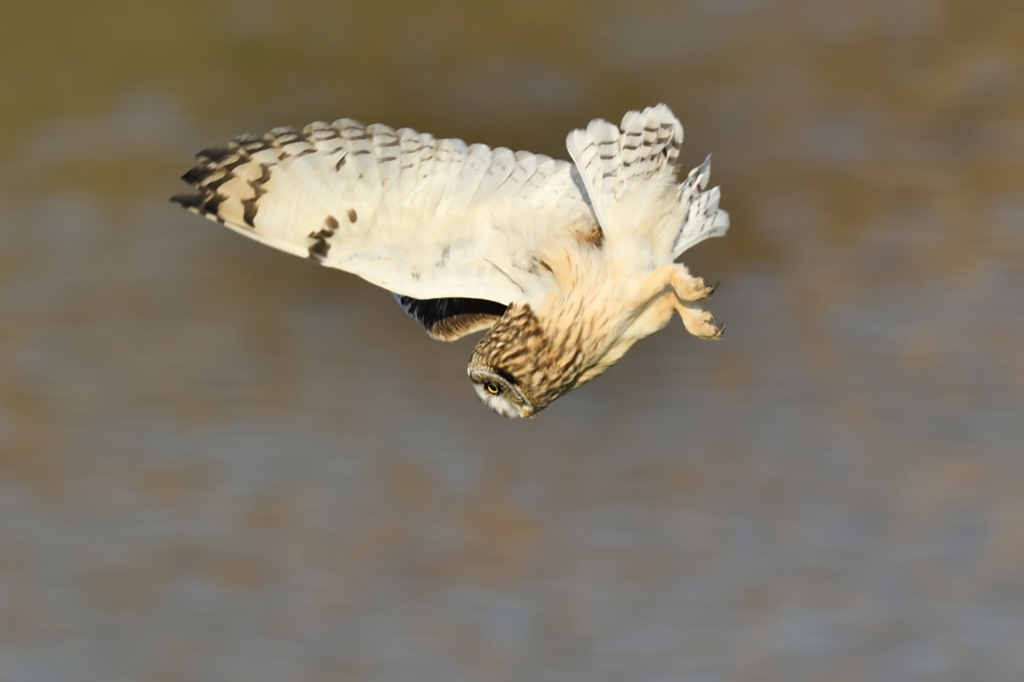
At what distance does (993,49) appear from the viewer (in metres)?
4.22

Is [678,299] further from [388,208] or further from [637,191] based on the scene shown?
[388,208]

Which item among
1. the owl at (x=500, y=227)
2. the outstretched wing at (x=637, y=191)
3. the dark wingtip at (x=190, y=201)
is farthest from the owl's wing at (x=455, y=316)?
the dark wingtip at (x=190, y=201)

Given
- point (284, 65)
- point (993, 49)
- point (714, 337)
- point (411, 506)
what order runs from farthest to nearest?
point (284, 65)
point (993, 49)
point (411, 506)
point (714, 337)

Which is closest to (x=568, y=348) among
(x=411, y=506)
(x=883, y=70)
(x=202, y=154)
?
(x=202, y=154)

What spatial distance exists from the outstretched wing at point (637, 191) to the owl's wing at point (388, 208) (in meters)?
0.12

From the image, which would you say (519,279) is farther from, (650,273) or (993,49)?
(993,49)

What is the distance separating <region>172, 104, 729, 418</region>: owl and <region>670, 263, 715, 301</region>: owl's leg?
11mm

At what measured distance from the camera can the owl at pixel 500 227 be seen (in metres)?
2.83

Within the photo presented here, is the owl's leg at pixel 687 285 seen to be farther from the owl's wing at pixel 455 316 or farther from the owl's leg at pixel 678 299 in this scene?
the owl's wing at pixel 455 316

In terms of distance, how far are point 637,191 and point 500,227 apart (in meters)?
0.35

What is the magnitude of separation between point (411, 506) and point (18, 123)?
2202 millimetres

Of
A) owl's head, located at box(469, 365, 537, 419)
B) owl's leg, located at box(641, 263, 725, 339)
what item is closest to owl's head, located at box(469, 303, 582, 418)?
owl's head, located at box(469, 365, 537, 419)

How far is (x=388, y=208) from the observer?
2.88m

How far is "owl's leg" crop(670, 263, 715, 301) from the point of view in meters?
2.70
